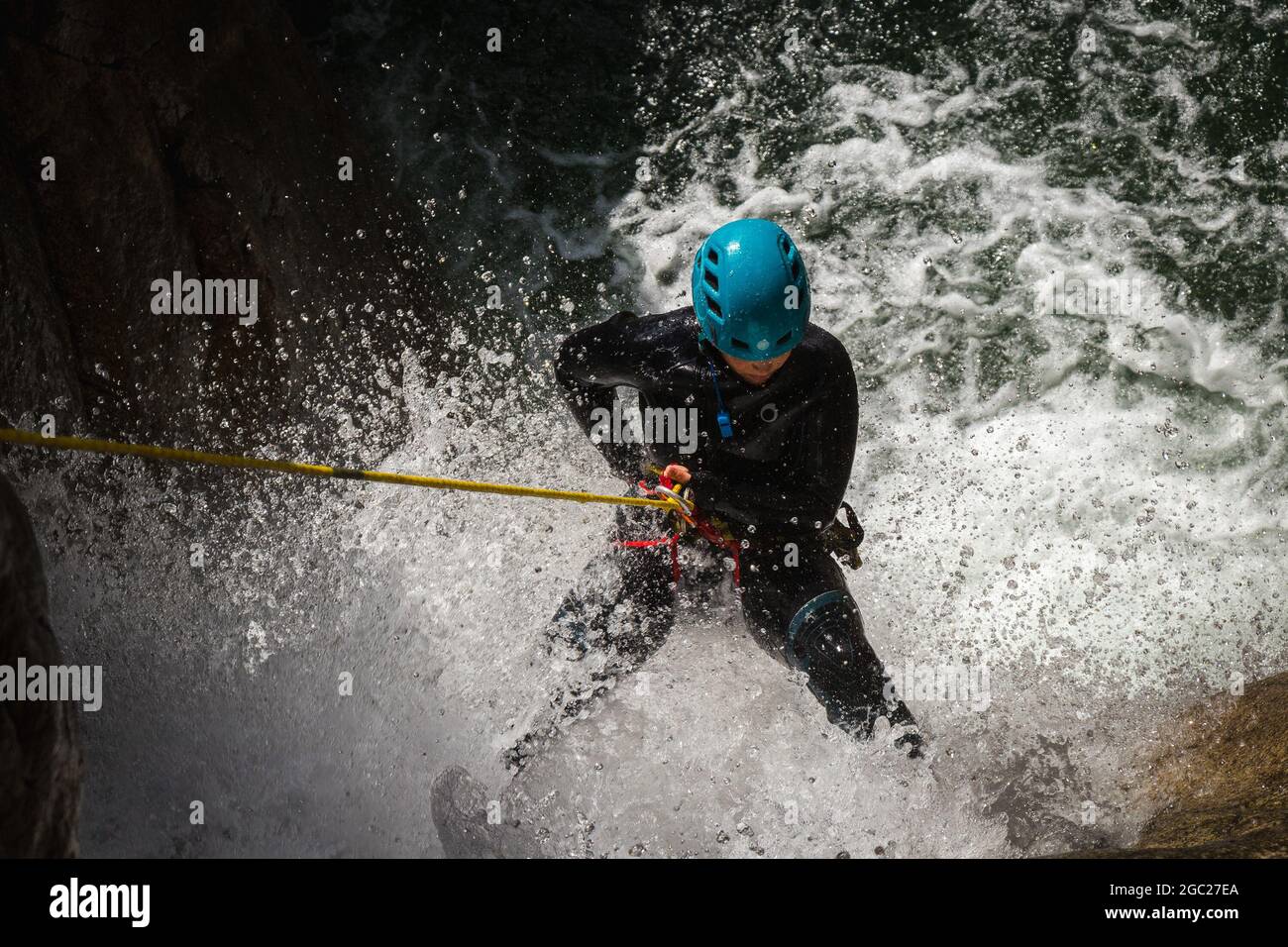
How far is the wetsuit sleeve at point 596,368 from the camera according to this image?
359 centimetres

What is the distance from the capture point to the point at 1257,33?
6.32 m

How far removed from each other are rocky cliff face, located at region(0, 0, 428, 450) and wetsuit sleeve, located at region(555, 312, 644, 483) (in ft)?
5.22

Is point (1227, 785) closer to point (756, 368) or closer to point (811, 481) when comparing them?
point (811, 481)

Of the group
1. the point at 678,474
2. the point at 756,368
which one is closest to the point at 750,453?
the point at 678,474

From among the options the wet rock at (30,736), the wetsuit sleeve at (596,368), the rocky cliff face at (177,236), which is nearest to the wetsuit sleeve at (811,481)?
the wetsuit sleeve at (596,368)

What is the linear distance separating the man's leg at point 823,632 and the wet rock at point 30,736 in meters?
2.28

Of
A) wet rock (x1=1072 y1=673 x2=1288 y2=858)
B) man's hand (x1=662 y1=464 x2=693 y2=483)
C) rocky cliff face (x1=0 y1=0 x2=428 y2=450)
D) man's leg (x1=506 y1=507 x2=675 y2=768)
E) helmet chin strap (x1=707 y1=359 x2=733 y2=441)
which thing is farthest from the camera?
man's leg (x1=506 y1=507 x2=675 y2=768)

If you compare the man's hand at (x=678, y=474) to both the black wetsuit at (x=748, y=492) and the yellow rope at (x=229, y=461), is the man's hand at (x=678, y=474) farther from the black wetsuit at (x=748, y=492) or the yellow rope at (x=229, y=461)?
the yellow rope at (x=229, y=461)

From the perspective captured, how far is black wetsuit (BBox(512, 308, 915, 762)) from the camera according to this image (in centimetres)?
341

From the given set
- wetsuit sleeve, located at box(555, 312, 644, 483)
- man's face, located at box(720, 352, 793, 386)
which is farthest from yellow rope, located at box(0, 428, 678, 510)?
man's face, located at box(720, 352, 793, 386)

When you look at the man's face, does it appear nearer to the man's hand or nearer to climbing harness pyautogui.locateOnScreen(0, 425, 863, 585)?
climbing harness pyautogui.locateOnScreen(0, 425, 863, 585)

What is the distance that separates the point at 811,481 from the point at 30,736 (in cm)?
239

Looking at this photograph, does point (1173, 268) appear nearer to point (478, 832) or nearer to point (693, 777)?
point (693, 777)

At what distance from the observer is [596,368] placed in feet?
11.9
